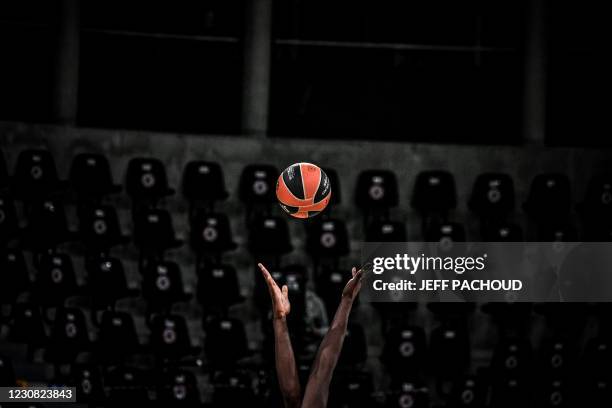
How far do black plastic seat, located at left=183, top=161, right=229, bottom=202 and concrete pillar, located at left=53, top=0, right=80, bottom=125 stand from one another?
1.55 meters

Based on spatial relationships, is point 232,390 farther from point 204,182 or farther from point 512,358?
point 512,358

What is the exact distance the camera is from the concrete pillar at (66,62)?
37.8 ft

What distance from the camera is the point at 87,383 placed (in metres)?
9.80

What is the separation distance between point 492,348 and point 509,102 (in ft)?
10.4

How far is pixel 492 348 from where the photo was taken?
37.8 ft

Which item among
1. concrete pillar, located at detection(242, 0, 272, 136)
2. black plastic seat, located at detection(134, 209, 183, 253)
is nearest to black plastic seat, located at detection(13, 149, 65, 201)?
black plastic seat, located at detection(134, 209, 183, 253)

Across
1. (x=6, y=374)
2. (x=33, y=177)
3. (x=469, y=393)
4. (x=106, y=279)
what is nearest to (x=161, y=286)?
(x=106, y=279)

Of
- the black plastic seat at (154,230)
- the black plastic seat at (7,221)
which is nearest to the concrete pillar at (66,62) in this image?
the black plastic seat at (7,221)

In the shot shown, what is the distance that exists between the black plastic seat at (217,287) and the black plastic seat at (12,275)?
1.75m

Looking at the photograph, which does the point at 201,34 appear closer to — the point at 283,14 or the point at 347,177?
the point at 283,14

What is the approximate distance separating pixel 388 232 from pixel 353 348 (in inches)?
54.4

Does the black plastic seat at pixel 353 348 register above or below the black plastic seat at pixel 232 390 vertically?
above

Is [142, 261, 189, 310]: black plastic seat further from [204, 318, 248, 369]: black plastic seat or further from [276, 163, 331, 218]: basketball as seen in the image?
[276, 163, 331, 218]: basketball

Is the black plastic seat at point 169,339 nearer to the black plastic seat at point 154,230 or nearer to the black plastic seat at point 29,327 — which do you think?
the black plastic seat at point 154,230
